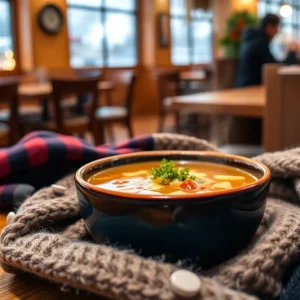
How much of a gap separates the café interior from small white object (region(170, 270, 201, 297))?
121 mm

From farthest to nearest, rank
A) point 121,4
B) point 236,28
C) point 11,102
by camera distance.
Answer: point 121,4 < point 236,28 < point 11,102

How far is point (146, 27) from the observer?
353 inches

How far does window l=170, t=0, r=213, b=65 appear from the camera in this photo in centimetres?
956

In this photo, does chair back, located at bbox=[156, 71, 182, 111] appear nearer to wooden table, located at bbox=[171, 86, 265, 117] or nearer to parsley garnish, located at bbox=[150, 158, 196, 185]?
wooden table, located at bbox=[171, 86, 265, 117]

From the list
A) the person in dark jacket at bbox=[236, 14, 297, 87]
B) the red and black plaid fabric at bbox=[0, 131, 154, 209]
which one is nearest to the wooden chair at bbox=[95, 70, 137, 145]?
the person in dark jacket at bbox=[236, 14, 297, 87]

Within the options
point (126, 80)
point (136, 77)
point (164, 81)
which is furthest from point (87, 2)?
point (136, 77)

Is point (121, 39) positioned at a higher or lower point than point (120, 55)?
higher

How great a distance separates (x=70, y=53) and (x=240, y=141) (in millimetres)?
5465

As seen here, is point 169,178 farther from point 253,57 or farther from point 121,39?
point 121,39

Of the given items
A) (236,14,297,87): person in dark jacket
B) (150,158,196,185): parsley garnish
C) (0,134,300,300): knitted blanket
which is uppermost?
(236,14,297,87): person in dark jacket

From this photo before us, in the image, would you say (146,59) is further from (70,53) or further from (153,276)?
(153,276)

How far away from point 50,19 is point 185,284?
24.4 ft

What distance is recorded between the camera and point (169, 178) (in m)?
0.44

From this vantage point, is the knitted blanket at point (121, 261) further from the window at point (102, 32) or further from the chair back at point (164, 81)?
the window at point (102, 32)
